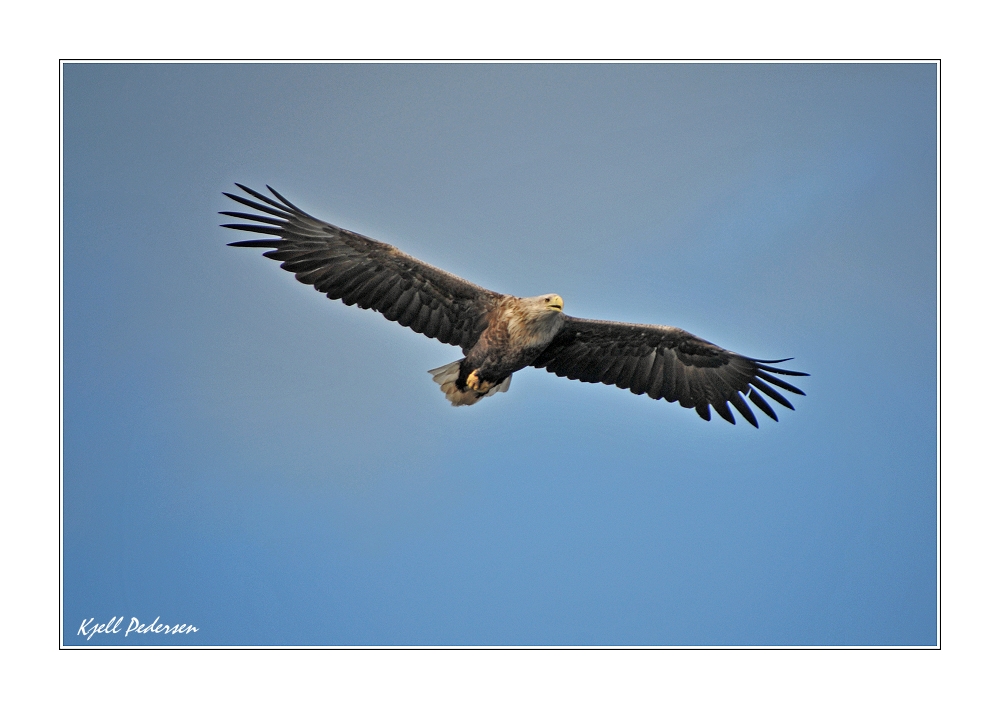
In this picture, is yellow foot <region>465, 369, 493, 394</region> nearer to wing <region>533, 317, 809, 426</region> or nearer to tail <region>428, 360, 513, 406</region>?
tail <region>428, 360, 513, 406</region>

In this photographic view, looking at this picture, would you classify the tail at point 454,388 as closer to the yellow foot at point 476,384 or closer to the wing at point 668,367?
the yellow foot at point 476,384

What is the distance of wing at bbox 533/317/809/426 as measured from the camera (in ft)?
22.6

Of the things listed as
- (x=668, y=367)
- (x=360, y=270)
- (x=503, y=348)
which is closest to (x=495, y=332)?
Result: (x=503, y=348)

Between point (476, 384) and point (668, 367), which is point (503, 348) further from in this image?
point (668, 367)

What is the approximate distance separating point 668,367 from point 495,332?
1.55 metres

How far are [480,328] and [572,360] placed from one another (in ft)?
2.72

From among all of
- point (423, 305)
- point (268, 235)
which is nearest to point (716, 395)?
point (423, 305)

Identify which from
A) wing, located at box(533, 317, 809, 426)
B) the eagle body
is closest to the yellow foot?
the eagle body
